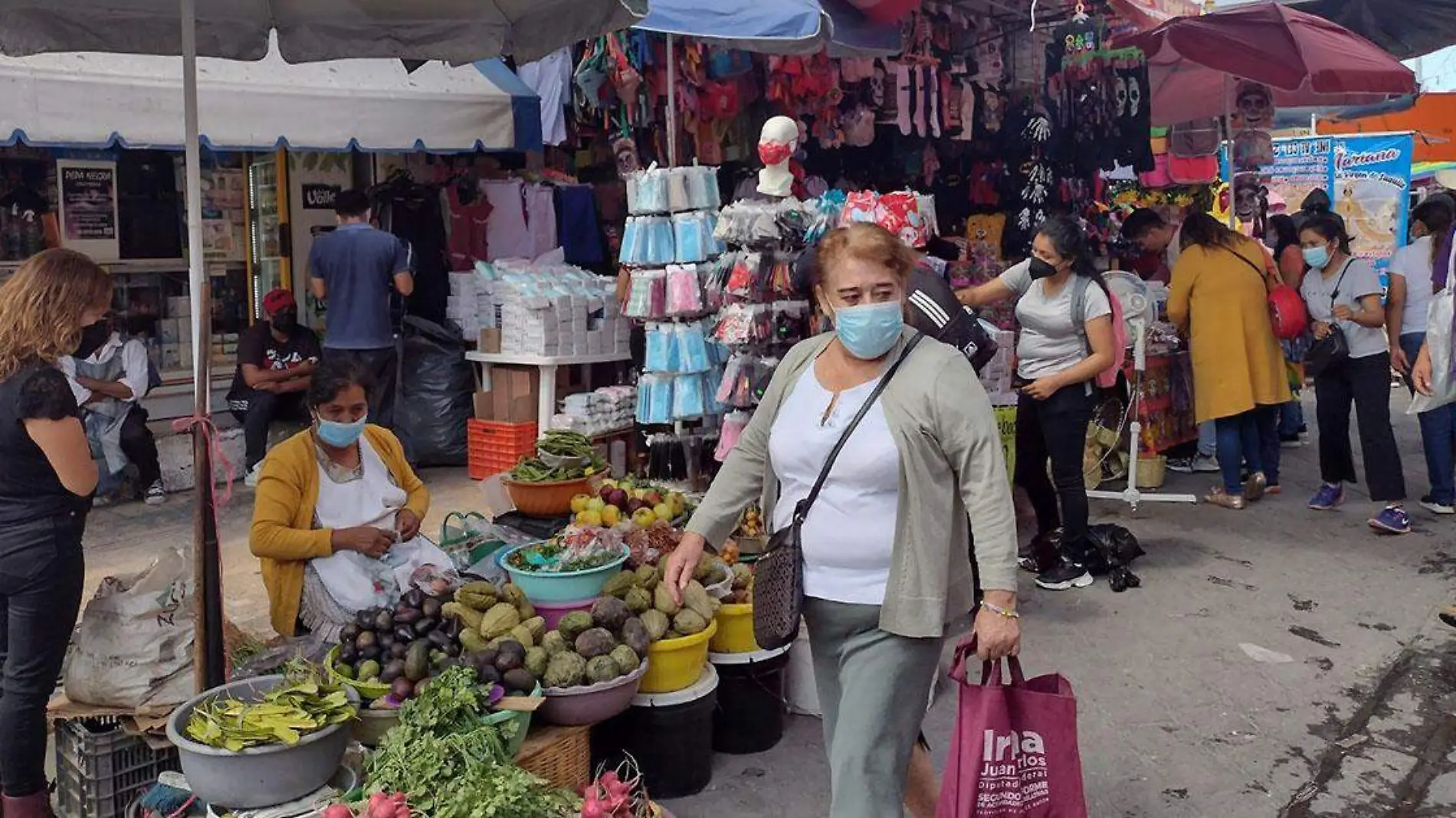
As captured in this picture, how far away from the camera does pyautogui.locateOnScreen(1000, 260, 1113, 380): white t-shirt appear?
20.1 ft

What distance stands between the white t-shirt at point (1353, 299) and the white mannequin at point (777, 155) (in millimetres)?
3894

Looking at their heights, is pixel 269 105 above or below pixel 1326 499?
above

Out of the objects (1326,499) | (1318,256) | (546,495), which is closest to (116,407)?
(546,495)

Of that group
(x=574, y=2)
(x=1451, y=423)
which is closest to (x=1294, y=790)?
(x=574, y=2)

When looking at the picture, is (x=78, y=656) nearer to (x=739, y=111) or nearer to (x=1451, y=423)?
(x=739, y=111)

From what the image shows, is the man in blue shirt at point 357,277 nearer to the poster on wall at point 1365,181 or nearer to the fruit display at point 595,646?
the fruit display at point 595,646

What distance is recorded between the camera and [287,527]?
430cm

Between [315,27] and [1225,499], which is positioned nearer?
[315,27]

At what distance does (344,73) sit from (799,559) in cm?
642

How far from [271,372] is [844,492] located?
20.5 ft

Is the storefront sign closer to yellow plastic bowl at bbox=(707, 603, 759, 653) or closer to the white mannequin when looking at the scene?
the white mannequin

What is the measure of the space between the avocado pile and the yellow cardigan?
37cm

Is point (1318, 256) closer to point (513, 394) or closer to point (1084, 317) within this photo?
point (1084, 317)

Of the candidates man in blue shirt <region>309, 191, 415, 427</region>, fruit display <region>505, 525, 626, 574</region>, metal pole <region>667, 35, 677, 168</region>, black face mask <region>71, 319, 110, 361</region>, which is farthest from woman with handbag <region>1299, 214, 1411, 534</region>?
black face mask <region>71, 319, 110, 361</region>
